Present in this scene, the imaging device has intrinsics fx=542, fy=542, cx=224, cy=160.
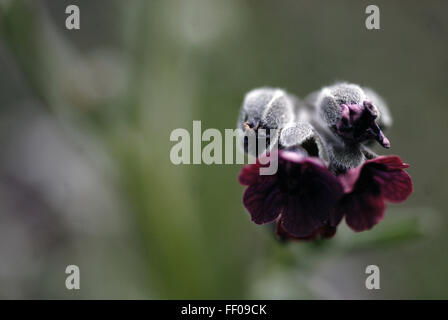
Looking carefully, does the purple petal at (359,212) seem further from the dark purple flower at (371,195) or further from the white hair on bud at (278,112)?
the white hair on bud at (278,112)

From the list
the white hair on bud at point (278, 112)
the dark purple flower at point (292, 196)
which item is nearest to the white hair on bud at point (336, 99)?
the white hair on bud at point (278, 112)

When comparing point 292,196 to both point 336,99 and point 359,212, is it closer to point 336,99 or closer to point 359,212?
point 359,212

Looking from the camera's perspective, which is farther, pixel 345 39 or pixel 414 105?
pixel 345 39

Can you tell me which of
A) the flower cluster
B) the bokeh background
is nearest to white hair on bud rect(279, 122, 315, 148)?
Answer: the flower cluster

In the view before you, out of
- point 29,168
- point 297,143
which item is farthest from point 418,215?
point 29,168

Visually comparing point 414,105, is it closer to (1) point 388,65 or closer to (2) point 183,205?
(1) point 388,65

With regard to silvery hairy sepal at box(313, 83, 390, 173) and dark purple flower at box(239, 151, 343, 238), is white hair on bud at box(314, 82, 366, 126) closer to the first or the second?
silvery hairy sepal at box(313, 83, 390, 173)

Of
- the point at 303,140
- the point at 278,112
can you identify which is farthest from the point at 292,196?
the point at 278,112

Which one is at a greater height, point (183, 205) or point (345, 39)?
point (345, 39)
